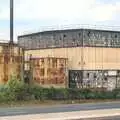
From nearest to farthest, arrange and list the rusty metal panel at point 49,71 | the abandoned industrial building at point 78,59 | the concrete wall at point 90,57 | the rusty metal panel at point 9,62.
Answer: the rusty metal panel at point 9,62 < the rusty metal panel at point 49,71 < the abandoned industrial building at point 78,59 < the concrete wall at point 90,57

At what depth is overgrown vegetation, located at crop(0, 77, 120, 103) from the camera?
46.5 metres

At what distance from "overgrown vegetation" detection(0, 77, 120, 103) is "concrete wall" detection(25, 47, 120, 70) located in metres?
12.2

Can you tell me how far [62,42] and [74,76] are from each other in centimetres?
764

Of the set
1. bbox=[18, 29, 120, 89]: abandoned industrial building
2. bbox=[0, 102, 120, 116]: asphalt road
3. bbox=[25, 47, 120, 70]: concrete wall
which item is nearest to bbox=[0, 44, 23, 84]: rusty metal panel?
bbox=[18, 29, 120, 89]: abandoned industrial building

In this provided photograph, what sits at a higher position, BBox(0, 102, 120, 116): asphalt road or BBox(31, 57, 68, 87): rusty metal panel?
BBox(31, 57, 68, 87): rusty metal panel

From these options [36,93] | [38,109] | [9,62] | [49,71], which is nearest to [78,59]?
[49,71]

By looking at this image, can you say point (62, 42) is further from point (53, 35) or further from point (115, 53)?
point (115, 53)

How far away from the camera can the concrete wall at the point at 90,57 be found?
211ft

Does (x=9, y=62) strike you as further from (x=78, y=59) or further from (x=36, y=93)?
(x=78, y=59)

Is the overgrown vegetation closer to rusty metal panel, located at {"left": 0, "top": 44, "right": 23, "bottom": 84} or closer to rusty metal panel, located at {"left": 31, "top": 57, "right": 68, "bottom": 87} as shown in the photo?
rusty metal panel, located at {"left": 0, "top": 44, "right": 23, "bottom": 84}

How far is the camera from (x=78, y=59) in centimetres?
6412

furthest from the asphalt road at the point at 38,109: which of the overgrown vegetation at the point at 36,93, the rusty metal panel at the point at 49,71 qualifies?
the rusty metal panel at the point at 49,71

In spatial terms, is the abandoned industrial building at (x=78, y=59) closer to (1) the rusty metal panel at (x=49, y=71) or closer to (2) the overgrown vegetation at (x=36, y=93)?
(1) the rusty metal panel at (x=49, y=71)

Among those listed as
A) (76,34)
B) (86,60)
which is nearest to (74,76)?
(86,60)
